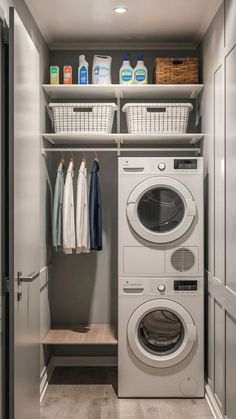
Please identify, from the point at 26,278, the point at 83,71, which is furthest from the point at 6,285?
the point at 83,71

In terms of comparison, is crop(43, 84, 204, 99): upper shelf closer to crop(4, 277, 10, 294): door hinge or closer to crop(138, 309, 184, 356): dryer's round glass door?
crop(138, 309, 184, 356): dryer's round glass door

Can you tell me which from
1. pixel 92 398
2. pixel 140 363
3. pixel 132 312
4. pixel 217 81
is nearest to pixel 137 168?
pixel 217 81

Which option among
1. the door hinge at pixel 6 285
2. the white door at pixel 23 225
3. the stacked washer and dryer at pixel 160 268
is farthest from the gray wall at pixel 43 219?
the door hinge at pixel 6 285

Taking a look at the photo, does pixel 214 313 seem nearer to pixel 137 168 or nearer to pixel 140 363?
pixel 140 363

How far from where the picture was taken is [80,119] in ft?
12.8

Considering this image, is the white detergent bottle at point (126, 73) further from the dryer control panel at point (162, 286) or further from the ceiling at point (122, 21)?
the dryer control panel at point (162, 286)

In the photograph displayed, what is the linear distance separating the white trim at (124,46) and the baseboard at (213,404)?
2702 mm

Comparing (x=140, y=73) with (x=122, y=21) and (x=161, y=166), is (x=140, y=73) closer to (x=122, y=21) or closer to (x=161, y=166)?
(x=122, y=21)

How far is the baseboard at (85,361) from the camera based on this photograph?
439 cm

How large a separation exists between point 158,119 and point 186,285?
126 cm

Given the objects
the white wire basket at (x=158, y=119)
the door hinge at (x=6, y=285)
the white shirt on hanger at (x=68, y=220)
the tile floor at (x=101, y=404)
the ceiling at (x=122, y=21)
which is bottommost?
the tile floor at (x=101, y=404)

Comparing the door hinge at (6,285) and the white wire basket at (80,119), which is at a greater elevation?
the white wire basket at (80,119)

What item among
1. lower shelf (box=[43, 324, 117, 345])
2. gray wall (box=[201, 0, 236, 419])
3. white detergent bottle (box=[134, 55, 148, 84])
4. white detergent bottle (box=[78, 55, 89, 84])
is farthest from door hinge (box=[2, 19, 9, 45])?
lower shelf (box=[43, 324, 117, 345])

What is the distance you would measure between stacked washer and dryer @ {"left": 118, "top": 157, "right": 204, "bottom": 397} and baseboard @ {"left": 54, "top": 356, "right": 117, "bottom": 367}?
0.71 meters
